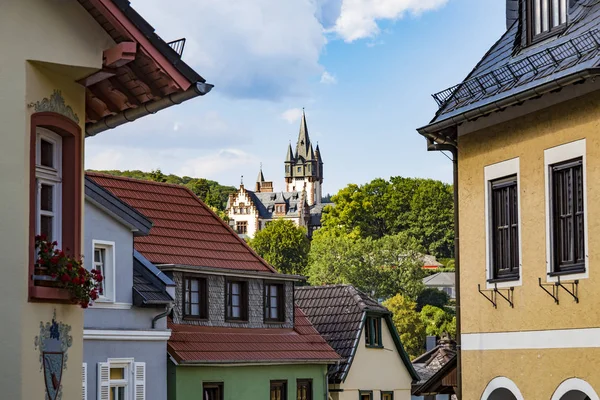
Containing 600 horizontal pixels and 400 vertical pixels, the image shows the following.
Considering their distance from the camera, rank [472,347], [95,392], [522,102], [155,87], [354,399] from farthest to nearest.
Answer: [354,399], [95,392], [472,347], [522,102], [155,87]

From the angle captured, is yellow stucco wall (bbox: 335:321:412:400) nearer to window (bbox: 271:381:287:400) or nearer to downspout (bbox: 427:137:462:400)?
window (bbox: 271:381:287:400)

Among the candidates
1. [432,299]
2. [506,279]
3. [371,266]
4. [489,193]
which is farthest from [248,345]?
[432,299]

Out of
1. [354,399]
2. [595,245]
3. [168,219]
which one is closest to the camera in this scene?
[595,245]

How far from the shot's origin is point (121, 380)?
29.9 m

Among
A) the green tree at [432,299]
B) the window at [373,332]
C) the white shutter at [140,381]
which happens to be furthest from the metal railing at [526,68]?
the green tree at [432,299]

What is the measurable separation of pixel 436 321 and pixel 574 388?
89529mm

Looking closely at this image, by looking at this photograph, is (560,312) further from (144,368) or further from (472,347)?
(144,368)

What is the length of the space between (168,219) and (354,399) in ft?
32.8

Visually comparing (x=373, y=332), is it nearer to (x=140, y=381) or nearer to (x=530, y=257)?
(x=140, y=381)

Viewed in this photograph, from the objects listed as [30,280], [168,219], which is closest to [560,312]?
[30,280]

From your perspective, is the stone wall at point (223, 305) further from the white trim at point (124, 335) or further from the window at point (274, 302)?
the white trim at point (124, 335)

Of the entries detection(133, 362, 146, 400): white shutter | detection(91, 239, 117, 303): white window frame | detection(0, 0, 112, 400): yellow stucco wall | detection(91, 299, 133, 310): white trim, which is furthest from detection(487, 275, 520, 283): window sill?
detection(133, 362, 146, 400): white shutter

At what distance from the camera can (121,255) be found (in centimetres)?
2975

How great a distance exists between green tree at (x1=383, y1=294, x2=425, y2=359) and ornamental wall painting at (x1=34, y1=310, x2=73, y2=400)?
277ft
